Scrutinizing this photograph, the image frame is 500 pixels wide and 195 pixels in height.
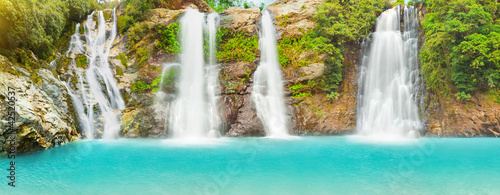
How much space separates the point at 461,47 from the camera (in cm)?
1156

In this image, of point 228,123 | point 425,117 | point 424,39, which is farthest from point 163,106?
point 424,39

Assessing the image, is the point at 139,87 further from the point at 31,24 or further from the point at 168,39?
the point at 31,24

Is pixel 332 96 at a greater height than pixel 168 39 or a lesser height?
lesser

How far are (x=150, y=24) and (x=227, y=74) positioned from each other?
5238 millimetres

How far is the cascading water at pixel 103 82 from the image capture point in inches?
453

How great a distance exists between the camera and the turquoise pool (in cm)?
482

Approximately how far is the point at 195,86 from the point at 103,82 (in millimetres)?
4233

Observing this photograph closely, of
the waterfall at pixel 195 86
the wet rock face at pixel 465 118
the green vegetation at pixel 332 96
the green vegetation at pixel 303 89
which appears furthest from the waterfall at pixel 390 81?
the waterfall at pixel 195 86

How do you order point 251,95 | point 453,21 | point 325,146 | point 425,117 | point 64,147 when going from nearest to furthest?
point 64,147, point 325,146, point 453,21, point 425,117, point 251,95

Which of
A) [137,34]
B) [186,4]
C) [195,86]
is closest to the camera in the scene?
[195,86]

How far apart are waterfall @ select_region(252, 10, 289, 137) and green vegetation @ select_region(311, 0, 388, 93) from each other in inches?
89.6

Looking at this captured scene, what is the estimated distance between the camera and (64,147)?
881 cm

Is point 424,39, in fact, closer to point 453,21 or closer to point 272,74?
point 453,21

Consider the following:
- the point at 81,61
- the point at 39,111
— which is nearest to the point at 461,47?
the point at 39,111
